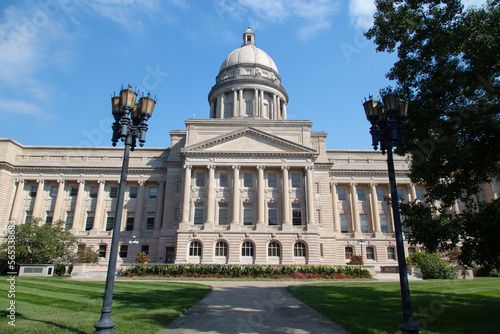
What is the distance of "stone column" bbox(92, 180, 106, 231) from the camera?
46312 mm

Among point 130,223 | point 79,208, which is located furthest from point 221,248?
point 79,208

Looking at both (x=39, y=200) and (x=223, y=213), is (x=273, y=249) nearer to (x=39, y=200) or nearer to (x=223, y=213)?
(x=223, y=213)

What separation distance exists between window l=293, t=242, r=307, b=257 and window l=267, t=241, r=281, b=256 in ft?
6.16

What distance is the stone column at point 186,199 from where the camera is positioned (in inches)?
1569

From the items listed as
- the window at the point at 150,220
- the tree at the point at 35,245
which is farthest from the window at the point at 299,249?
the tree at the point at 35,245

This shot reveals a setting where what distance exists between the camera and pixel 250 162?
137ft

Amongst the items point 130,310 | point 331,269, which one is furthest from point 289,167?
point 130,310

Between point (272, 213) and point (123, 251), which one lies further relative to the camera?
point (123, 251)

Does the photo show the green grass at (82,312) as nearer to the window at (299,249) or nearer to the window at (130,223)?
the window at (299,249)

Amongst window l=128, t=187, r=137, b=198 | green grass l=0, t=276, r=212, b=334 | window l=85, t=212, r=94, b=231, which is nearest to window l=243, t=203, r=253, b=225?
window l=128, t=187, r=137, b=198

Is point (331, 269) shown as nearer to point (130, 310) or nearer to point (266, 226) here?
point (266, 226)

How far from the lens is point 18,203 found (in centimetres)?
4694

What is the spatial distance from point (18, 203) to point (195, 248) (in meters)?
27.6

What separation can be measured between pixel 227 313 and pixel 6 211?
1864 inches
